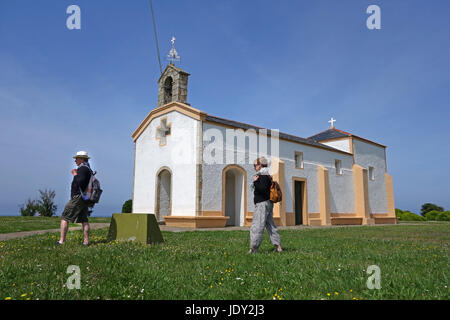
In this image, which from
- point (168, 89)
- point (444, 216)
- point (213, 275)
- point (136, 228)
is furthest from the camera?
point (444, 216)

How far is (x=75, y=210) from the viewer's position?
6.26 m

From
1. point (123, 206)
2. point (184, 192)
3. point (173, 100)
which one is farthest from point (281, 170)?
point (123, 206)

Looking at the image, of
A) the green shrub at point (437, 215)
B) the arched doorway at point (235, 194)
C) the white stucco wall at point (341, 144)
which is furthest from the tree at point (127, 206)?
the green shrub at point (437, 215)

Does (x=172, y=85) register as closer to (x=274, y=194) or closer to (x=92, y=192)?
(x=92, y=192)

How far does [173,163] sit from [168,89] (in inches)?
190

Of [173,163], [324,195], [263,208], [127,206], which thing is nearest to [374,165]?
[324,195]

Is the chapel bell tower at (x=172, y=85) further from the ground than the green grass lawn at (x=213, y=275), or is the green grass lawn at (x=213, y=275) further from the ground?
the chapel bell tower at (x=172, y=85)

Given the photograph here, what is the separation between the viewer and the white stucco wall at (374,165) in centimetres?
2492

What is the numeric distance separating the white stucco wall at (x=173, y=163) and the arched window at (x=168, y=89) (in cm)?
120

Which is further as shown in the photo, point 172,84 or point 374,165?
point 374,165

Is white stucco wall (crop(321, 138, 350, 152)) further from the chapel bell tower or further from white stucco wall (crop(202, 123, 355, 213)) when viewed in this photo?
the chapel bell tower

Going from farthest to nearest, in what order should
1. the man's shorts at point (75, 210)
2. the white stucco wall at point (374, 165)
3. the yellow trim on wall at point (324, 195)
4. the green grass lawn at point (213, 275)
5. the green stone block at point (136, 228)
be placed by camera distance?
1. the white stucco wall at point (374, 165)
2. the yellow trim on wall at point (324, 195)
3. the green stone block at point (136, 228)
4. the man's shorts at point (75, 210)
5. the green grass lawn at point (213, 275)

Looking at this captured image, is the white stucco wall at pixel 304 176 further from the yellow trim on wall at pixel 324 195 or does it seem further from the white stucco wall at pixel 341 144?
the white stucco wall at pixel 341 144
